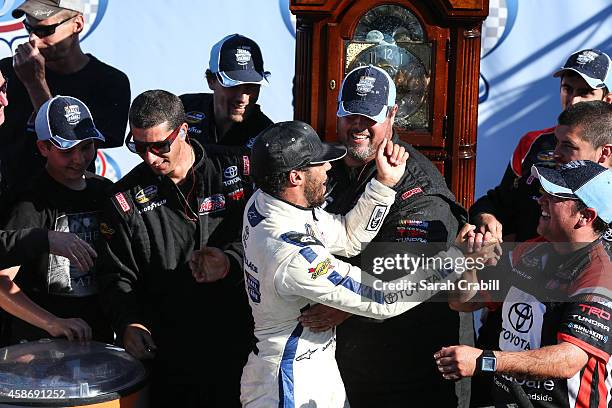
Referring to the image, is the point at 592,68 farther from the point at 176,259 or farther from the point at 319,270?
the point at 176,259

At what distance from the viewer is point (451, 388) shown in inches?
136

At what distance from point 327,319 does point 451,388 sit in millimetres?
834

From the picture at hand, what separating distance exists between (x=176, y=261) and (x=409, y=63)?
138 centimetres

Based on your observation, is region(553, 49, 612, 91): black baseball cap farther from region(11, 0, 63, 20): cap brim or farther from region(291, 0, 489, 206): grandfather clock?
region(11, 0, 63, 20): cap brim

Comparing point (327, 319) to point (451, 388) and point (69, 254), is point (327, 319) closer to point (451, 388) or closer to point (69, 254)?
point (451, 388)

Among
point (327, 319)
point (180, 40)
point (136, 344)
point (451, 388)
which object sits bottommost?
point (451, 388)

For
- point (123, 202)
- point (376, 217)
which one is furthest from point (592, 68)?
point (123, 202)

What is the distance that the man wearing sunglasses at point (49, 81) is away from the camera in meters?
4.14

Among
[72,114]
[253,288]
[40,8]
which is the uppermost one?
[40,8]

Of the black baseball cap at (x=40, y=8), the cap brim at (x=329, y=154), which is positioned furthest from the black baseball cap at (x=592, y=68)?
the black baseball cap at (x=40, y=8)

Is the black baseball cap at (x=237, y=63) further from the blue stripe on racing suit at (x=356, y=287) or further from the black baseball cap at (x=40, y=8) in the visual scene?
the blue stripe on racing suit at (x=356, y=287)

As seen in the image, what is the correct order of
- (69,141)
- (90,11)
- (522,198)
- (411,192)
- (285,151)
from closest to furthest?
(285,151), (411,192), (69,141), (522,198), (90,11)

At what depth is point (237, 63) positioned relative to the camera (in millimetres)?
4176

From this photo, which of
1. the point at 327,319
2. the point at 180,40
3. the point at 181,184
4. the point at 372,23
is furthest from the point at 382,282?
the point at 180,40
